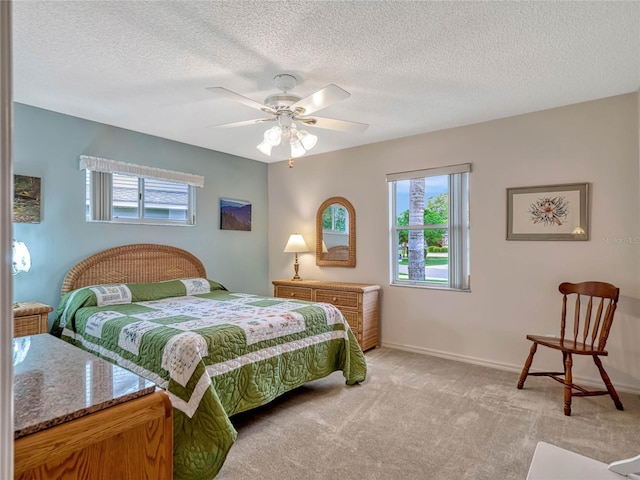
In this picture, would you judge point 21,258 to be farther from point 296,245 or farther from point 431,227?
point 431,227

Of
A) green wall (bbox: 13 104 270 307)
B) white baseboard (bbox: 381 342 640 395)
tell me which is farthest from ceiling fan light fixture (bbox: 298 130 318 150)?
white baseboard (bbox: 381 342 640 395)

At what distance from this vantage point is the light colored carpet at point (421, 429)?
2025mm

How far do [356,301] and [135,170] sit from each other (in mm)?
2785

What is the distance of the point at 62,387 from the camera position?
3.39 feet

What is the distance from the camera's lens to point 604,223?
3070mm

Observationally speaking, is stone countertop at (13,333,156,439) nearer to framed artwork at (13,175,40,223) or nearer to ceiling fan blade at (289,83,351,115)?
ceiling fan blade at (289,83,351,115)

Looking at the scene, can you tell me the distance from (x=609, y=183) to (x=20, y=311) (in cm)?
472

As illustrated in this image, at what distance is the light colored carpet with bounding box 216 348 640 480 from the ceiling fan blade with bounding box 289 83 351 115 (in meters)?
2.14

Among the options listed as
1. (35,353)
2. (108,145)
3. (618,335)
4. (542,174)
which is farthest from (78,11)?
(618,335)

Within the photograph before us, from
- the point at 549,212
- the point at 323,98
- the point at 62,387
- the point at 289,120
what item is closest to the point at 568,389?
the point at 549,212

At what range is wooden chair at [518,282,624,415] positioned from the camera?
2.66m

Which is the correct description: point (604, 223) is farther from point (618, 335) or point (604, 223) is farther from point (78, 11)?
point (78, 11)

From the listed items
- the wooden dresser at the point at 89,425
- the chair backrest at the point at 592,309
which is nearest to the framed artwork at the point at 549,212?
the chair backrest at the point at 592,309

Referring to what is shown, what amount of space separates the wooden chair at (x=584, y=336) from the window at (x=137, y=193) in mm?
3878
